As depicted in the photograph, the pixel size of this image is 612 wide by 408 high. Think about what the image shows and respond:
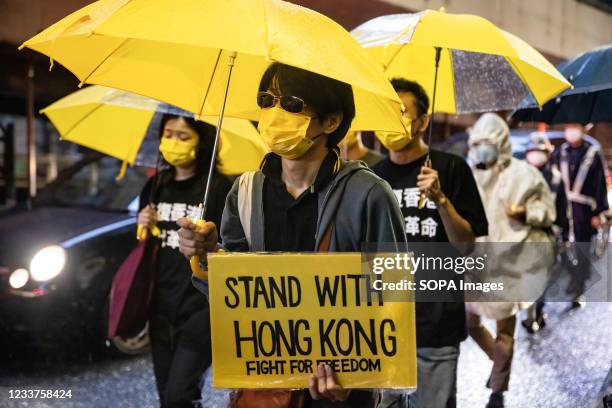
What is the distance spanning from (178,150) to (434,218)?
130 cm

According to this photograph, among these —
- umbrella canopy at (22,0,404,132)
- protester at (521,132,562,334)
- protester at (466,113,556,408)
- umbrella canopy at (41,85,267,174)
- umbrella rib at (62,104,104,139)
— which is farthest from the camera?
protester at (521,132,562,334)

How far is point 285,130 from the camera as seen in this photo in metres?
2.41

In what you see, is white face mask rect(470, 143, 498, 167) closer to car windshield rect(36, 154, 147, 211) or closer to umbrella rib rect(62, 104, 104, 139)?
umbrella rib rect(62, 104, 104, 139)

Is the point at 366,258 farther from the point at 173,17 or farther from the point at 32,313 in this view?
the point at 32,313

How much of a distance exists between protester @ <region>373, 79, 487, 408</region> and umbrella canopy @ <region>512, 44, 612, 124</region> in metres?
0.82

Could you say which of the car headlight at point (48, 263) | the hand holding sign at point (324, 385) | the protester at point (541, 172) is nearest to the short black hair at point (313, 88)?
the hand holding sign at point (324, 385)

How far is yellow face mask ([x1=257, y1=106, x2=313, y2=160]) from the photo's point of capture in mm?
2414

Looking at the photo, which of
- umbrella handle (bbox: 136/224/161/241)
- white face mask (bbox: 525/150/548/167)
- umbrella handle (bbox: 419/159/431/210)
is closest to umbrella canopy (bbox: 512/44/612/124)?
umbrella handle (bbox: 419/159/431/210)

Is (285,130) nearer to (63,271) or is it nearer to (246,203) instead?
(246,203)

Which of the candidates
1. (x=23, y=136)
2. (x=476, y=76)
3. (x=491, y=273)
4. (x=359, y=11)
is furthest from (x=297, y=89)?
(x=23, y=136)

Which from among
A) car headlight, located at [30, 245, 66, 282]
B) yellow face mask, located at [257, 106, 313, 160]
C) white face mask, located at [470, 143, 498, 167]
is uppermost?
yellow face mask, located at [257, 106, 313, 160]

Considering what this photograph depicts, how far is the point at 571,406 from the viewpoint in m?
5.11

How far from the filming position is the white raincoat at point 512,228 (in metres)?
5.25

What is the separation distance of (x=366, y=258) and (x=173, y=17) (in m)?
0.93
